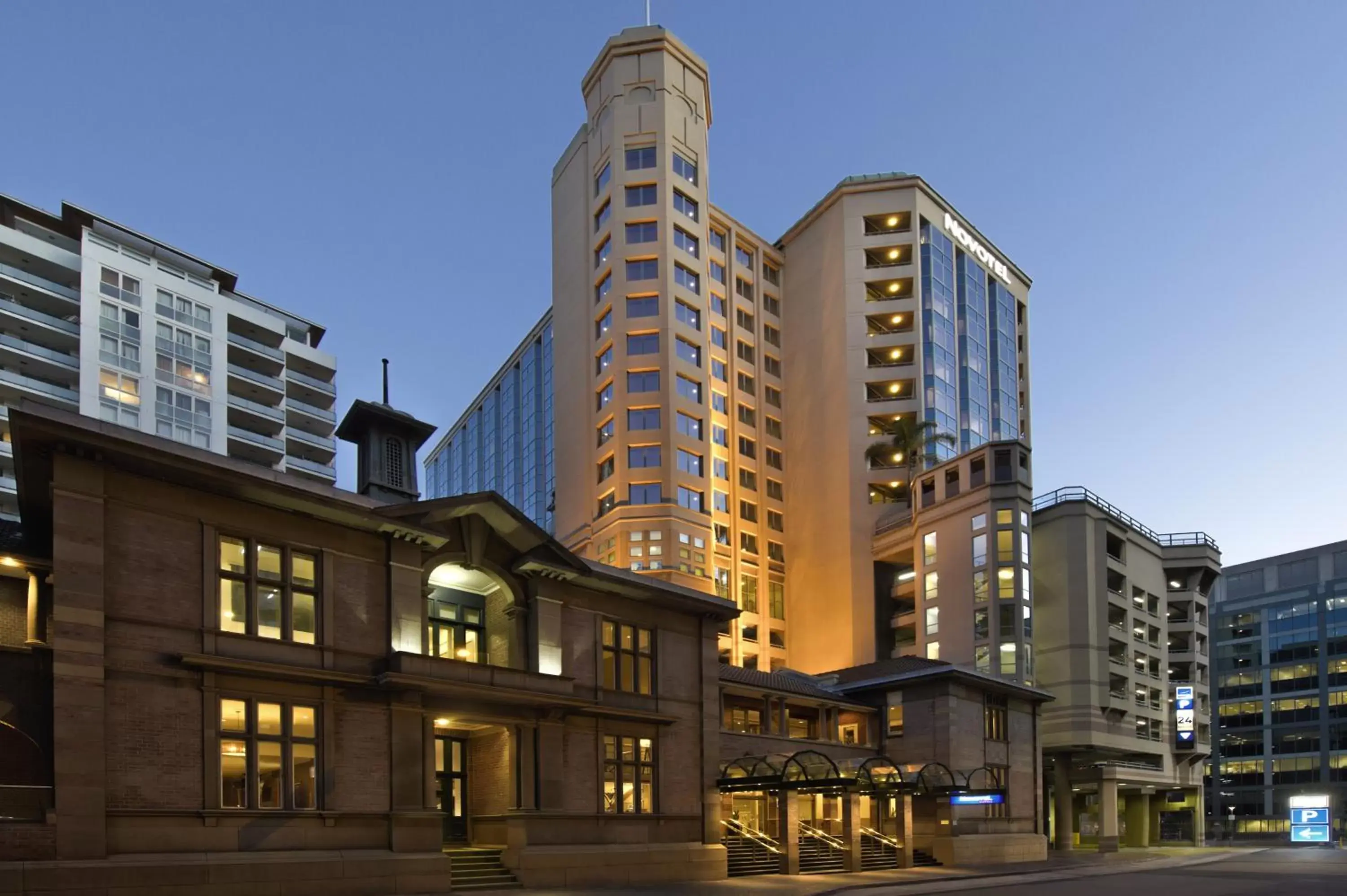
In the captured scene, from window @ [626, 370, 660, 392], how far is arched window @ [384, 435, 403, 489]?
54.8 metres

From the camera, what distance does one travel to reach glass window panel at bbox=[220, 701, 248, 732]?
1016 inches

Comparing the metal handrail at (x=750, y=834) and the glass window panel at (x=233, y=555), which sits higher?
the glass window panel at (x=233, y=555)

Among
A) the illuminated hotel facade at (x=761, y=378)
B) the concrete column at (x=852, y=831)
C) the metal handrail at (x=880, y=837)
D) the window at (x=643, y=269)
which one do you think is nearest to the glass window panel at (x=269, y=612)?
the concrete column at (x=852, y=831)

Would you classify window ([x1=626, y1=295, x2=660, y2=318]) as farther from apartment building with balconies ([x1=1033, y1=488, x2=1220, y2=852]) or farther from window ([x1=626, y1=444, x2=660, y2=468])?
apartment building with balconies ([x1=1033, y1=488, x2=1220, y2=852])

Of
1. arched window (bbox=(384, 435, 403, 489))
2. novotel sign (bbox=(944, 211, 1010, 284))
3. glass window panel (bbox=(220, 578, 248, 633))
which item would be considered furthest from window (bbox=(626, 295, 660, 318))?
glass window panel (bbox=(220, 578, 248, 633))

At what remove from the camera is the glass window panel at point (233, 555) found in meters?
26.8

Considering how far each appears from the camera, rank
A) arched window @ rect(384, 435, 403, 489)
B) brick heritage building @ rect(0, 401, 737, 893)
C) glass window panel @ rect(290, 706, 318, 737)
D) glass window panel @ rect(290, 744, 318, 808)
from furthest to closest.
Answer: arched window @ rect(384, 435, 403, 489) < glass window panel @ rect(290, 706, 318, 737) < glass window panel @ rect(290, 744, 318, 808) < brick heritage building @ rect(0, 401, 737, 893)

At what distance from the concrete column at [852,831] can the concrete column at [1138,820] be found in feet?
Result: 160

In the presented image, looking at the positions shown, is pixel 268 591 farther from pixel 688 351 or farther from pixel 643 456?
pixel 688 351

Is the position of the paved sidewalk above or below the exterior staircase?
below

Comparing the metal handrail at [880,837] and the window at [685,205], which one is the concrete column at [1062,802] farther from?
the window at [685,205]

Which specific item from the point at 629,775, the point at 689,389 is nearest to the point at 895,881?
the point at 629,775

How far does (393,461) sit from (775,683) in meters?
22.4

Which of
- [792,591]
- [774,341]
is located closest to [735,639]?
[792,591]
